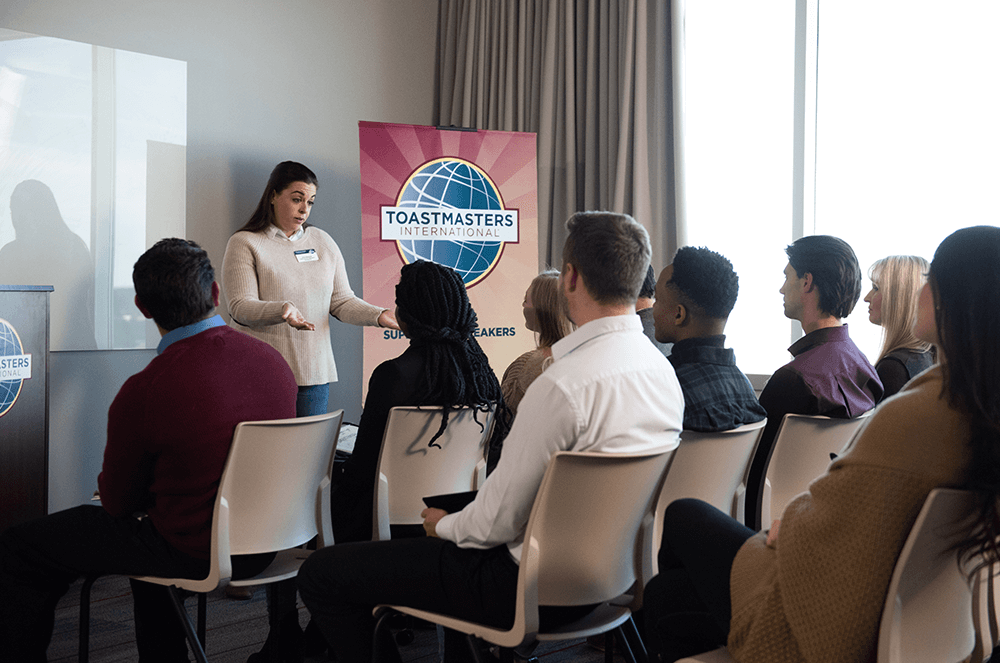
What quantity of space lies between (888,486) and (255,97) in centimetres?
425

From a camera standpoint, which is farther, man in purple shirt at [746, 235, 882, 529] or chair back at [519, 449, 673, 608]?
man in purple shirt at [746, 235, 882, 529]

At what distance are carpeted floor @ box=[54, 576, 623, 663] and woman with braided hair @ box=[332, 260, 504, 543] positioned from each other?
0.57m

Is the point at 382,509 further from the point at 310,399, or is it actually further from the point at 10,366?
the point at 10,366

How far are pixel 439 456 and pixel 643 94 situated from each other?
3013 mm

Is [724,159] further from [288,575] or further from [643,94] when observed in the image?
[288,575]

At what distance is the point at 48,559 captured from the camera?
1945 millimetres

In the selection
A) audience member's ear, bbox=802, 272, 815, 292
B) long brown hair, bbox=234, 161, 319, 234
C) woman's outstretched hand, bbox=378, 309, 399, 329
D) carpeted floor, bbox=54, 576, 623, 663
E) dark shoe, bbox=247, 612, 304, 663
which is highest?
long brown hair, bbox=234, 161, 319, 234

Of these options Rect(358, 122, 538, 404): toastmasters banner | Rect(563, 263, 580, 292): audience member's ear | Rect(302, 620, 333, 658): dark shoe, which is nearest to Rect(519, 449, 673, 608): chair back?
Rect(563, 263, 580, 292): audience member's ear

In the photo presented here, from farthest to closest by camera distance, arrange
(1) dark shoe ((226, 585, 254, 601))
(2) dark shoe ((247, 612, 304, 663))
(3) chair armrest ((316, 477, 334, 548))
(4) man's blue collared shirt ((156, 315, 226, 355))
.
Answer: (1) dark shoe ((226, 585, 254, 601)) < (2) dark shoe ((247, 612, 304, 663)) < (3) chair armrest ((316, 477, 334, 548)) < (4) man's blue collared shirt ((156, 315, 226, 355))

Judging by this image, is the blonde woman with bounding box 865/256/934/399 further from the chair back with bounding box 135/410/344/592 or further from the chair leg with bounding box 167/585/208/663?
the chair leg with bounding box 167/585/208/663

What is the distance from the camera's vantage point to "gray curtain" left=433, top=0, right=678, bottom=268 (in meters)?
4.59

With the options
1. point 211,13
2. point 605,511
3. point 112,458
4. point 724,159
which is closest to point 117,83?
point 211,13

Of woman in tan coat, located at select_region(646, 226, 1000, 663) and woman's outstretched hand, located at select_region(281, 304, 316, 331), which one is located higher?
woman's outstretched hand, located at select_region(281, 304, 316, 331)

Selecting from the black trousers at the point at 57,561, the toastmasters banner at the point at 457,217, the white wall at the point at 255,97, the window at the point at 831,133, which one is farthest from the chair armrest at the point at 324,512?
the window at the point at 831,133
